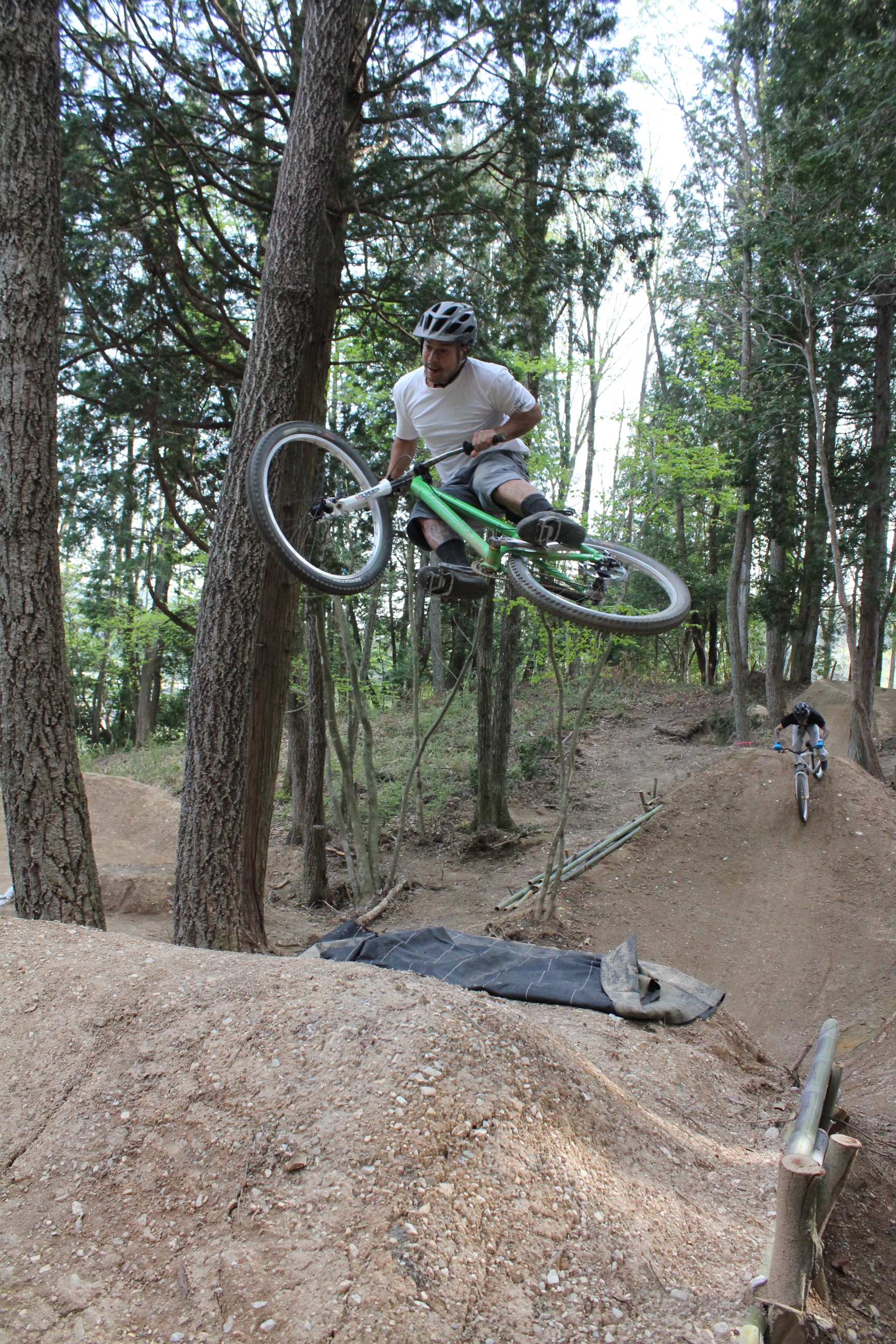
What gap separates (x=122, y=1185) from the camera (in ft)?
7.80

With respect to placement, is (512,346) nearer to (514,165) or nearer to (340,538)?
(514,165)

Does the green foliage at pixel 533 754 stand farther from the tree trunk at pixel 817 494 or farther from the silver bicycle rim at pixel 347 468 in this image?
the silver bicycle rim at pixel 347 468

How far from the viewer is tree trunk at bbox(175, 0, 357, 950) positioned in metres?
5.30

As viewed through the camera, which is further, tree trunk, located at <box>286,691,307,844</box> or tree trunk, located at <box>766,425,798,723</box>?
tree trunk, located at <box>766,425,798,723</box>

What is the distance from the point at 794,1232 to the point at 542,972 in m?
3.56

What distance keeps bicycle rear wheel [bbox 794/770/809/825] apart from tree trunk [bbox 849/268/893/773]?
13.2 feet

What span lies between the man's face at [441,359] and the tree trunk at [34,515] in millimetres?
2352

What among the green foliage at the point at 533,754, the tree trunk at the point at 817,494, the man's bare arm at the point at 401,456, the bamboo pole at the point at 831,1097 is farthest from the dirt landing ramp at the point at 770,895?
the tree trunk at the point at 817,494

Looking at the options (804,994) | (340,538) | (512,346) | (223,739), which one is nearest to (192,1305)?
(223,739)

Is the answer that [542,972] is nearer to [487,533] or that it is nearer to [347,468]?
[487,533]

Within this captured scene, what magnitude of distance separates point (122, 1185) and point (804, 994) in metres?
6.76

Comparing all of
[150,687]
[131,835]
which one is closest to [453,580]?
[131,835]

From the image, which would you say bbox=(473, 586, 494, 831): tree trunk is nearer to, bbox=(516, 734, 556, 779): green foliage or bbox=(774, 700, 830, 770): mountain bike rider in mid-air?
bbox=(516, 734, 556, 779): green foliage

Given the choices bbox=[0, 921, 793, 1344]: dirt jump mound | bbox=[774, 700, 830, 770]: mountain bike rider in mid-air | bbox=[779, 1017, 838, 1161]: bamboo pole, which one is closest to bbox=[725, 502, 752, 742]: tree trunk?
bbox=[774, 700, 830, 770]: mountain bike rider in mid-air
